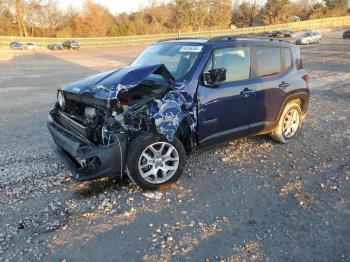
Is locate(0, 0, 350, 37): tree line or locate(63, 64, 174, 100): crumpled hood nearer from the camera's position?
locate(63, 64, 174, 100): crumpled hood

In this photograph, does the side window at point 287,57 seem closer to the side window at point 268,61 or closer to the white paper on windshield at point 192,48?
the side window at point 268,61

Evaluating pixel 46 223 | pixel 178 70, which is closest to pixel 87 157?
pixel 46 223

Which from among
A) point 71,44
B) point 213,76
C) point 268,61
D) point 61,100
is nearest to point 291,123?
point 268,61

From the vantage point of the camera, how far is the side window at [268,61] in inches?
208

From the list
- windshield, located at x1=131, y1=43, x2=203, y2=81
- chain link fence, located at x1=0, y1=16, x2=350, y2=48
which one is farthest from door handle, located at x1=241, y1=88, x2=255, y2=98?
chain link fence, located at x1=0, y1=16, x2=350, y2=48

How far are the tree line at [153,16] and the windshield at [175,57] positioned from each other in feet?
199

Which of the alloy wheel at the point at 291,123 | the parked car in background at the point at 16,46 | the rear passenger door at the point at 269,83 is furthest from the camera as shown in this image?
the parked car in background at the point at 16,46

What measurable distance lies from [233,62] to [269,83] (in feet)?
2.74

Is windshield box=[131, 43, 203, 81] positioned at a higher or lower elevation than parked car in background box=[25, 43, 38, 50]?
lower

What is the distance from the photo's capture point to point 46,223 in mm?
3584

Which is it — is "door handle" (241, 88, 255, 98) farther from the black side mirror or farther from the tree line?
the tree line

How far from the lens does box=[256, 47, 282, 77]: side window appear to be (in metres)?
5.29

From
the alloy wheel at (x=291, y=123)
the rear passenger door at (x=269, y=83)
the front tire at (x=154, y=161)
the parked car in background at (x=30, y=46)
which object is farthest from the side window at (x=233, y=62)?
the parked car in background at (x=30, y=46)

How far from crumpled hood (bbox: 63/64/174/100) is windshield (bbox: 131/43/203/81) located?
0.29 meters
